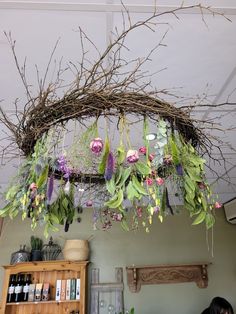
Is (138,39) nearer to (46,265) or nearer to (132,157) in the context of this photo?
(132,157)

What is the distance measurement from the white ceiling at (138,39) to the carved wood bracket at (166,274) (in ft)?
9.27

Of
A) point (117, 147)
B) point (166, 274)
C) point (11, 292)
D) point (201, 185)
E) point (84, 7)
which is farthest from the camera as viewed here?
point (166, 274)

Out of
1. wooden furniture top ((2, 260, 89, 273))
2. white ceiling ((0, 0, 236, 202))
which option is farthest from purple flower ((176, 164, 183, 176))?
wooden furniture top ((2, 260, 89, 273))

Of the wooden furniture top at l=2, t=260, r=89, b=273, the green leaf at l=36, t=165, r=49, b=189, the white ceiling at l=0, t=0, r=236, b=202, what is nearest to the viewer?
the green leaf at l=36, t=165, r=49, b=189

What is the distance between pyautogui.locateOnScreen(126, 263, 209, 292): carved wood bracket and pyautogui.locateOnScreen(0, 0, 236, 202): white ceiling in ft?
9.27

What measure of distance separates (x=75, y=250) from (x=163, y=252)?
51.9 inches

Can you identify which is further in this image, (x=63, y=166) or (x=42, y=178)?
(x=63, y=166)

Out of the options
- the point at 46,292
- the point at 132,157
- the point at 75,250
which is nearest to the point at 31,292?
the point at 46,292

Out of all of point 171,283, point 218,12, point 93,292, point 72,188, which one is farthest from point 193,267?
point 218,12

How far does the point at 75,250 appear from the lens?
144 inches

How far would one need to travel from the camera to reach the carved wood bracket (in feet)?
12.6

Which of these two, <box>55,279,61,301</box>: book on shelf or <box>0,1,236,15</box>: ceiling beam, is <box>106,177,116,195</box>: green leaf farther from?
<box>55,279,61,301</box>: book on shelf

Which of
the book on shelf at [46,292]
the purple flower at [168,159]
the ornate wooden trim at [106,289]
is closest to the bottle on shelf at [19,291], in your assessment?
the book on shelf at [46,292]

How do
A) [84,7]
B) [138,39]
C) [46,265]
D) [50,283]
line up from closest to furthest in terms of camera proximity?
[84,7], [138,39], [46,265], [50,283]
